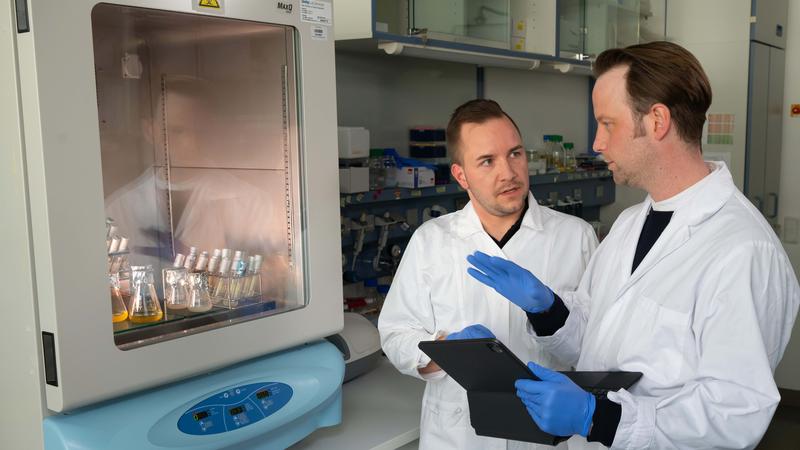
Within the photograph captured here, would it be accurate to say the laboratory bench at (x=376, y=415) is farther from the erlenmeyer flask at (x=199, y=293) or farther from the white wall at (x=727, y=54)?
the white wall at (x=727, y=54)

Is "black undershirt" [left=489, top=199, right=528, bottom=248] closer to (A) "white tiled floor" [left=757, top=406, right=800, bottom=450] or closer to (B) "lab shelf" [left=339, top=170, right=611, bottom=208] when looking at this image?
(B) "lab shelf" [left=339, top=170, right=611, bottom=208]

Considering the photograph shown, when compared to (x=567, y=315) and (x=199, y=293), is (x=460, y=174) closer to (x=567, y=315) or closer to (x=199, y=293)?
(x=567, y=315)

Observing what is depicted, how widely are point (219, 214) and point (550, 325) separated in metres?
0.80

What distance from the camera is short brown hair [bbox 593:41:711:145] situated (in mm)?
1381

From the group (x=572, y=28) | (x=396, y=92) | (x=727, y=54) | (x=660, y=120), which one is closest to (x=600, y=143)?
→ (x=660, y=120)

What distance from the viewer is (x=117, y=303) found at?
54.1 inches

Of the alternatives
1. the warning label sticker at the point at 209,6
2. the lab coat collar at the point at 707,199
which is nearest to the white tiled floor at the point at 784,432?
the lab coat collar at the point at 707,199

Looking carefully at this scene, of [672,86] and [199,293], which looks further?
[199,293]

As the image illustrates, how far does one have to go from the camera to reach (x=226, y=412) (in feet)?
4.60

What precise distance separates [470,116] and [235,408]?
0.91m

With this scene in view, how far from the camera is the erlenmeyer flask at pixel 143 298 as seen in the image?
1.42 metres

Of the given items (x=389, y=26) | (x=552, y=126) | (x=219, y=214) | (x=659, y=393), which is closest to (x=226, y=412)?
(x=219, y=214)

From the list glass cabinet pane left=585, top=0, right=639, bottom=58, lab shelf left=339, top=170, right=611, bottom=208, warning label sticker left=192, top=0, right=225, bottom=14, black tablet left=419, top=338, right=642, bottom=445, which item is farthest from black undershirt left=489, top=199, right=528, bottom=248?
glass cabinet pane left=585, top=0, right=639, bottom=58

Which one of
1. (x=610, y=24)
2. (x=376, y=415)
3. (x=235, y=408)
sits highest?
(x=610, y=24)
